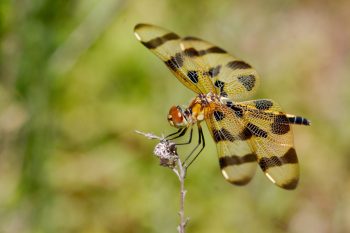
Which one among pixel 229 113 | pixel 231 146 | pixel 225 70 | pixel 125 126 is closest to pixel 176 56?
pixel 225 70

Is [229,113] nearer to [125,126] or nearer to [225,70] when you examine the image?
[225,70]

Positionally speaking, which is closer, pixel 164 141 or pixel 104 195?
pixel 164 141

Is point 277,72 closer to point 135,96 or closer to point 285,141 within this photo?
point 135,96

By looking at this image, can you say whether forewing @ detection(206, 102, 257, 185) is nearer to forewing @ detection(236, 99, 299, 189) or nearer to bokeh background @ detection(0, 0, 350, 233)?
forewing @ detection(236, 99, 299, 189)

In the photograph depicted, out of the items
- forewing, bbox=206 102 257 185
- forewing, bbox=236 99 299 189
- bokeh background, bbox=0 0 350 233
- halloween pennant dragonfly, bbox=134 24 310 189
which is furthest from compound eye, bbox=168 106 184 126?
bokeh background, bbox=0 0 350 233

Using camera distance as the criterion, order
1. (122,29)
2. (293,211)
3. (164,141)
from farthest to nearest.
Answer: (122,29) → (293,211) → (164,141)

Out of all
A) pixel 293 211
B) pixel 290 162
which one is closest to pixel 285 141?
pixel 290 162
